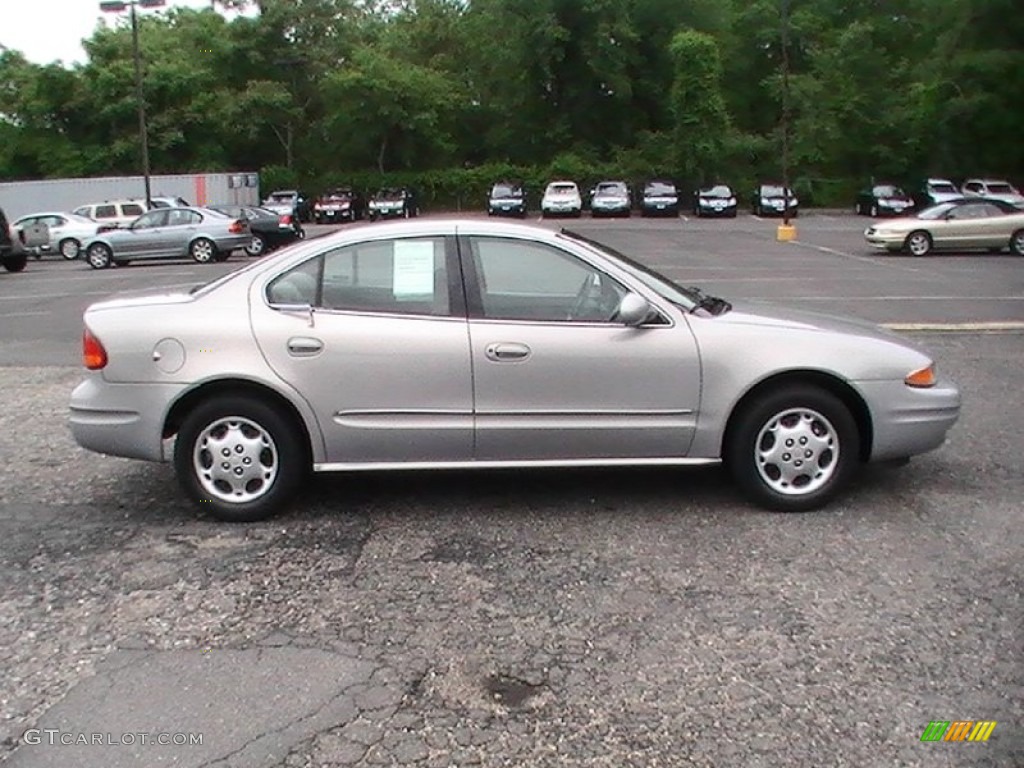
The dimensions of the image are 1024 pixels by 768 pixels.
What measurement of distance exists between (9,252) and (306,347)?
2298 centimetres

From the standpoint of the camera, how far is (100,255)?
88.4 feet

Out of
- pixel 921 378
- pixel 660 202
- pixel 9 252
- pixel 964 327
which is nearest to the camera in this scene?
pixel 921 378

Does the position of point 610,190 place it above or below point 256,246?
above

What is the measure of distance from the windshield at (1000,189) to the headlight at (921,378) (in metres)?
41.3

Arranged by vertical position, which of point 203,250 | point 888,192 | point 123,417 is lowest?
point 203,250

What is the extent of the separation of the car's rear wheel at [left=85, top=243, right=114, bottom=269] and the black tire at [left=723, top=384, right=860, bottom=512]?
24.1m

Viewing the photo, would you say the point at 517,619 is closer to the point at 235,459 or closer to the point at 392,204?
the point at 235,459

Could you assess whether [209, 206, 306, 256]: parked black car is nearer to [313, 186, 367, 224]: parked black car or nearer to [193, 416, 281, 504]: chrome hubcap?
[313, 186, 367, 224]: parked black car

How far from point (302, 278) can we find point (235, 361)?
1.85 ft

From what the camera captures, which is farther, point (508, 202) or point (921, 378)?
point (508, 202)

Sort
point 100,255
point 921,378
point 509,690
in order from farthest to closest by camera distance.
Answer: point 100,255 < point 921,378 < point 509,690

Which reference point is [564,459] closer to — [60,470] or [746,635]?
[746,635]

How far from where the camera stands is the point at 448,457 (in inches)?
220

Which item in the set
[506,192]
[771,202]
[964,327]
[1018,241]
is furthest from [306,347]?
[771,202]
